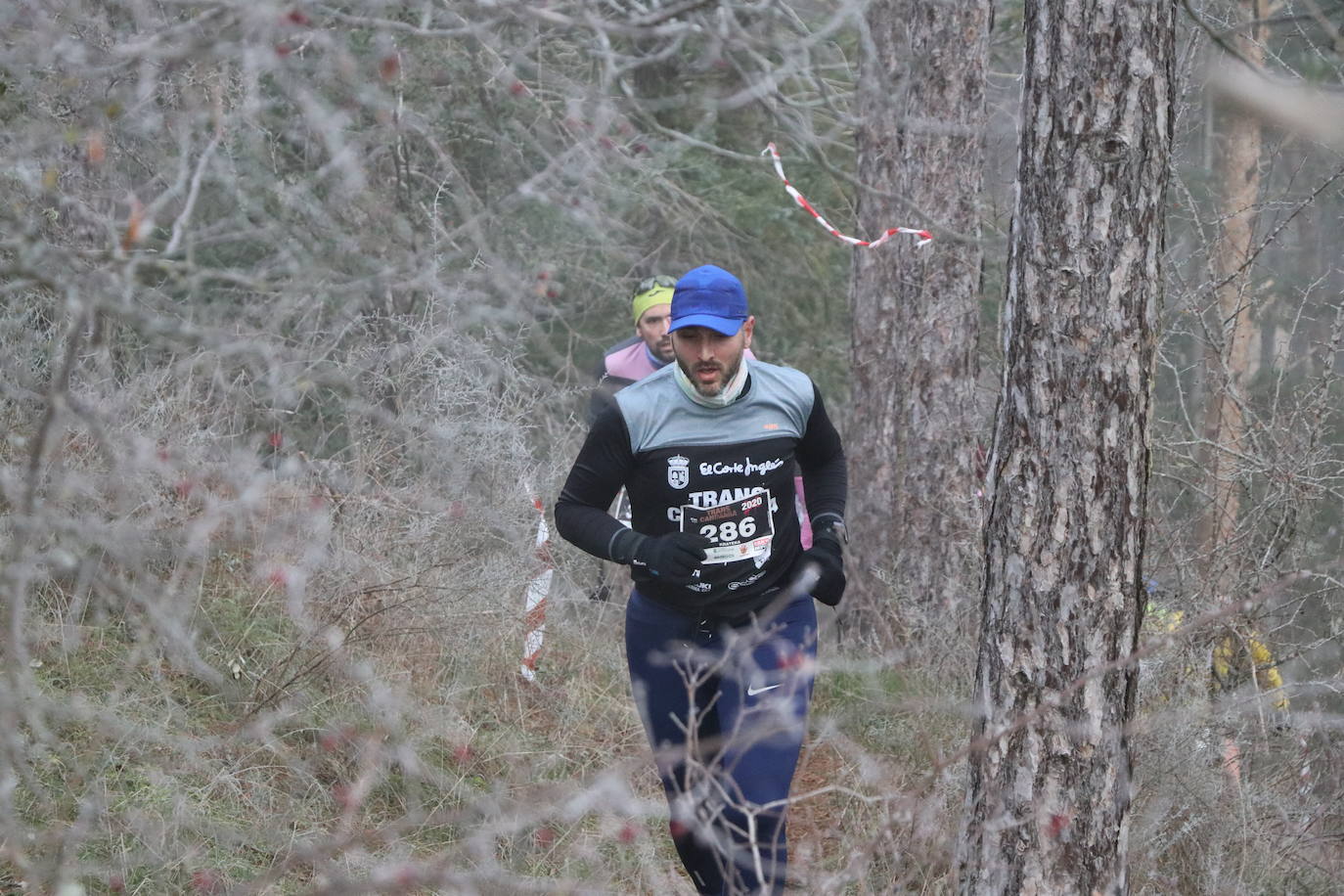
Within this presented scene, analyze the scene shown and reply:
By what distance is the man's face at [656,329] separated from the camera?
6945 mm

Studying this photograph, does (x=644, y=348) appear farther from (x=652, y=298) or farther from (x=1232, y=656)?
(x=1232, y=656)

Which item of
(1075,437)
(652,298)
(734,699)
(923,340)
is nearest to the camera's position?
(1075,437)

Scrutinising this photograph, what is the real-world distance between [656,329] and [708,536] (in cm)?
272

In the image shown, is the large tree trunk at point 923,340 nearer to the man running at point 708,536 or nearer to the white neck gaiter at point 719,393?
the man running at point 708,536

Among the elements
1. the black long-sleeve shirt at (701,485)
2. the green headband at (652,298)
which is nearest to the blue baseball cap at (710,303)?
the black long-sleeve shirt at (701,485)

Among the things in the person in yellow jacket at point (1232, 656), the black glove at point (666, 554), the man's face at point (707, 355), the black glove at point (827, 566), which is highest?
the man's face at point (707, 355)

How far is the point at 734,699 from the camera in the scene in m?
4.40

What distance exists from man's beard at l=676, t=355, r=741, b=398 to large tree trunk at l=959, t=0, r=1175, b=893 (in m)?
1.00

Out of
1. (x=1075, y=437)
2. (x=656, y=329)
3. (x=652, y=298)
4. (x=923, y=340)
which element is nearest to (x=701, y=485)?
(x=1075, y=437)

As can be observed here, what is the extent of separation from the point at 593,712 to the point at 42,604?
8.16ft

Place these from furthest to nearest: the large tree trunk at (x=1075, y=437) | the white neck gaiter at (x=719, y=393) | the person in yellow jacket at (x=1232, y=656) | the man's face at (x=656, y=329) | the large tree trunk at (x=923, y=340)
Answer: the large tree trunk at (x=923, y=340) < the man's face at (x=656, y=329) < the person in yellow jacket at (x=1232, y=656) < the white neck gaiter at (x=719, y=393) < the large tree trunk at (x=1075, y=437)

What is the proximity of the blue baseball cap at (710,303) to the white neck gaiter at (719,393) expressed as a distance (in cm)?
16

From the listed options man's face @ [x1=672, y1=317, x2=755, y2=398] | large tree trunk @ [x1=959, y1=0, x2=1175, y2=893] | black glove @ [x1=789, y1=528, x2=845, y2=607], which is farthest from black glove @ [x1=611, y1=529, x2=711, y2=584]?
large tree trunk @ [x1=959, y1=0, x2=1175, y2=893]

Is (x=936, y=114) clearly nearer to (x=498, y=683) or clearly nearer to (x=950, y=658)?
(x=950, y=658)
